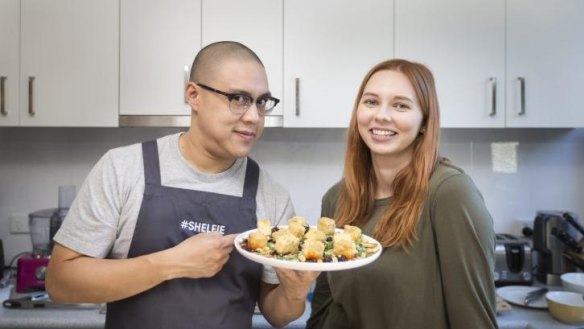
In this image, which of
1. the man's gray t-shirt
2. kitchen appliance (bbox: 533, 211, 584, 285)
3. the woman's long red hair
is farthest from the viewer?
kitchen appliance (bbox: 533, 211, 584, 285)

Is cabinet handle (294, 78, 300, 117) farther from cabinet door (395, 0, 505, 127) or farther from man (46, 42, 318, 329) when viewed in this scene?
man (46, 42, 318, 329)

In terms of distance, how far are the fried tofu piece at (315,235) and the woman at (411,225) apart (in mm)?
228

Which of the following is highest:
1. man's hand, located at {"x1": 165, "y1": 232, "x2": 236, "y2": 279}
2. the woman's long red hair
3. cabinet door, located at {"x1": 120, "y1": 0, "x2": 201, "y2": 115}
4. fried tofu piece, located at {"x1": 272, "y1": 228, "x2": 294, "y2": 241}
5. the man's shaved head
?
cabinet door, located at {"x1": 120, "y1": 0, "x2": 201, "y2": 115}

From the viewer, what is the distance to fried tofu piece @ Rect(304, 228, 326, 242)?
103 centimetres

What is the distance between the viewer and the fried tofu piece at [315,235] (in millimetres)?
1032

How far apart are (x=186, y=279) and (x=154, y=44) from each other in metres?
1.40

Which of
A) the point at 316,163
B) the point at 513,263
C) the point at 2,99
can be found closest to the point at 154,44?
the point at 2,99

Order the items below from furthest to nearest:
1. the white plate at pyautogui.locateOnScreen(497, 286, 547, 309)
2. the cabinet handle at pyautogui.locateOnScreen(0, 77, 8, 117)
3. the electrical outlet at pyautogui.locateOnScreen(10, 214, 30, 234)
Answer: the electrical outlet at pyautogui.locateOnScreen(10, 214, 30, 234) → the cabinet handle at pyautogui.locateOnScreen(0, 77, 8, 117) → the white plate at pyautogui.locateOnScreen(497, 286, 547, 309)

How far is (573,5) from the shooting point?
7.02 ft

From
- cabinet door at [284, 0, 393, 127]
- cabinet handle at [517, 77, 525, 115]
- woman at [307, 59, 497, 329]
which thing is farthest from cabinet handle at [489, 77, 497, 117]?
woman at [307, 59, 497, 329]

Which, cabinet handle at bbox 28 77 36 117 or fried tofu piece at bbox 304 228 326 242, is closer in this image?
fried tofu piece at bbox 304 228 326 242

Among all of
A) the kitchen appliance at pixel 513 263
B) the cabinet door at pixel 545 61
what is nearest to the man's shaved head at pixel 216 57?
the cabinet door at pixel 545 61

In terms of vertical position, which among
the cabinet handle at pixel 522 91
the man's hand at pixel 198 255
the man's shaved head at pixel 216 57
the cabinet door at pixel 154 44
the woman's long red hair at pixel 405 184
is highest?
the cabinet door at pixel 154 44

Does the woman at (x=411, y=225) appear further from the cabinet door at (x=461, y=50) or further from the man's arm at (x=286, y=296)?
the cabinet door at (x=461, y=50)
